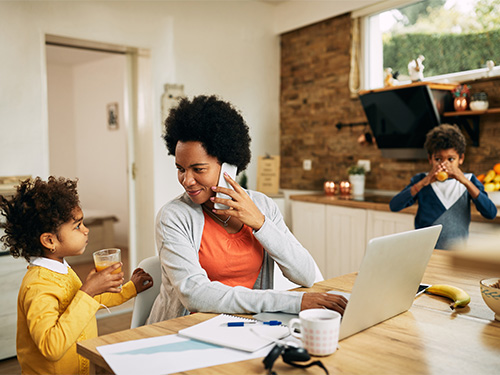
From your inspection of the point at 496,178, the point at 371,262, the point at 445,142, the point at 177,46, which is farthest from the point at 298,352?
the point at 177,46

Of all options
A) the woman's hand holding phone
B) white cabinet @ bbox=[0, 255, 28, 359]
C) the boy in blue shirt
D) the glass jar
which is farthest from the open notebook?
the glass jar

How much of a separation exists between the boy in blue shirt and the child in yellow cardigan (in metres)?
1.75

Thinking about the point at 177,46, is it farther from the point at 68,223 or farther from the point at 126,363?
the point at 126,363

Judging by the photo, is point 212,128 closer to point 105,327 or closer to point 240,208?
point 240,208

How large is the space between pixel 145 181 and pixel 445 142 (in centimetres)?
240

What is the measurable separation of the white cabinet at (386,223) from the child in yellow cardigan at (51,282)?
223cm

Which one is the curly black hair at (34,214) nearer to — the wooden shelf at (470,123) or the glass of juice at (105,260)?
the glass of juice at (105,260)

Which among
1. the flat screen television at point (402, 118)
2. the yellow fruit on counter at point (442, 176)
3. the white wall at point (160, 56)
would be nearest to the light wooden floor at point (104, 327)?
the white wall at point (160, 56)

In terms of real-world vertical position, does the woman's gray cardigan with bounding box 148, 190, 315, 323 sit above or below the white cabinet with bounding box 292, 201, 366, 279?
above

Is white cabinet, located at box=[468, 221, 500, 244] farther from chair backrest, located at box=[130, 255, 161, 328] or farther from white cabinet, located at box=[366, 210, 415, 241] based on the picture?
chair backrest, located at box=[130, 255, 161, 328]

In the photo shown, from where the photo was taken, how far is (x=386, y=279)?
1.12 m

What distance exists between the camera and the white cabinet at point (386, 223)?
319 cm

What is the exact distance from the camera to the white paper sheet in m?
0.93

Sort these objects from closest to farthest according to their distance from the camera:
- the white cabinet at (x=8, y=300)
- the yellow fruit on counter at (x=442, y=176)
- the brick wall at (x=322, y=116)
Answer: the yellow fruit on counter at (x=442, y=176), the white cabinet at (x=8, y=300), the brick wall at (x=322, y=116)
